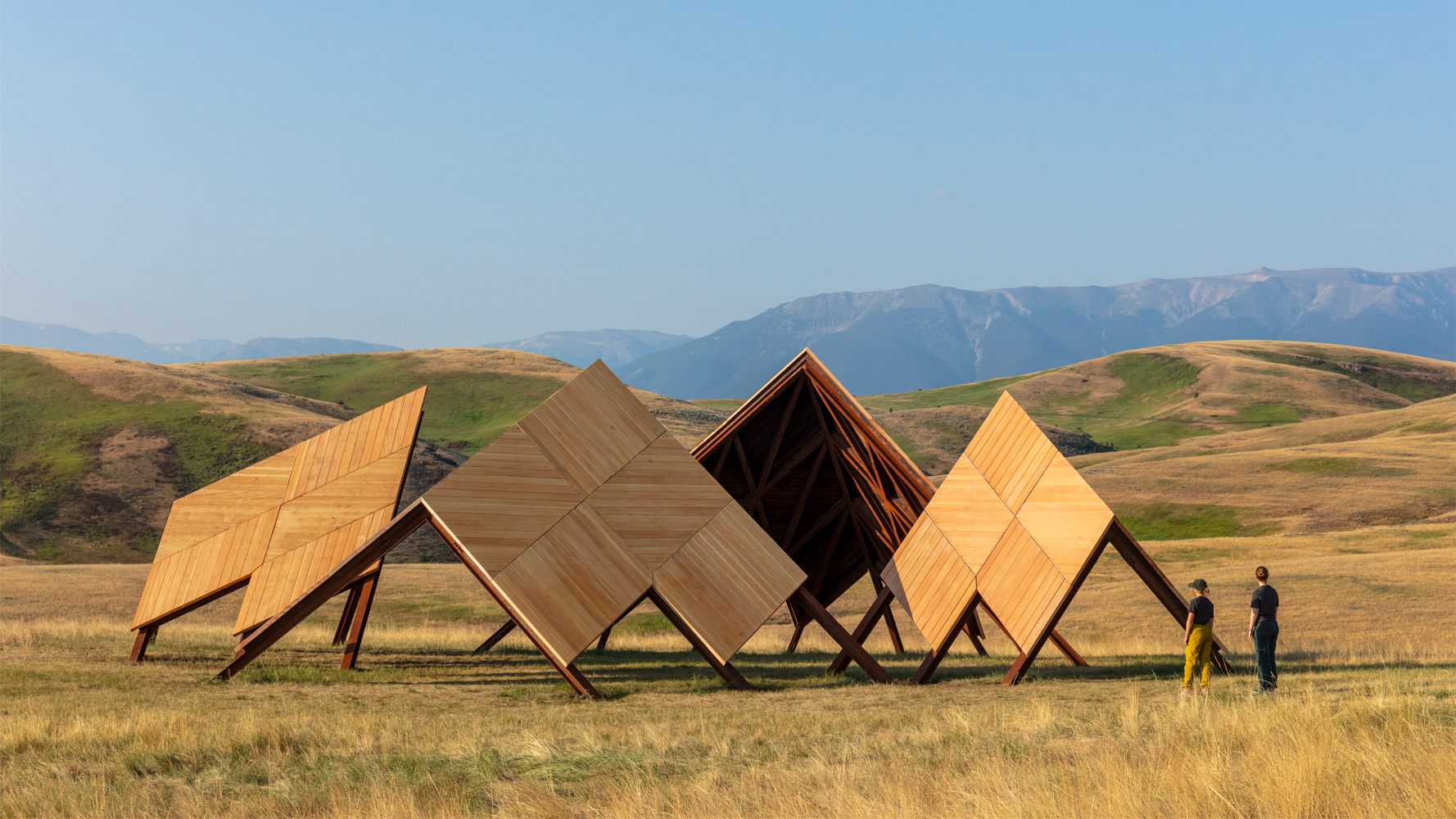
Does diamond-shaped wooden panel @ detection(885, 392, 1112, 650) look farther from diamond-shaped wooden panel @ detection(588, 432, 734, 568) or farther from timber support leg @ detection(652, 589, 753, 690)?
diamond-shaped wooden panel @ detection(588, 432, 734, 568)

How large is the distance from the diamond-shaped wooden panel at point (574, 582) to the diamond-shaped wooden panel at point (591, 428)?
0.83 meters

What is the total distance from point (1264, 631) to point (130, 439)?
237 ft

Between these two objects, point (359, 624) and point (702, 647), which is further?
point (359, 624)

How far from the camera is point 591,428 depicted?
1789 centimetres

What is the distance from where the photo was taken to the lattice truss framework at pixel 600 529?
52.0ft

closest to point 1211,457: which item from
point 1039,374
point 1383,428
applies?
point 1383,428

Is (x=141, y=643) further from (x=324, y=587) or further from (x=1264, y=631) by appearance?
(x=1264, y=631)

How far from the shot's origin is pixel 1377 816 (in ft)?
24.1

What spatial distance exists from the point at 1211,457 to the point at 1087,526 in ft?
188

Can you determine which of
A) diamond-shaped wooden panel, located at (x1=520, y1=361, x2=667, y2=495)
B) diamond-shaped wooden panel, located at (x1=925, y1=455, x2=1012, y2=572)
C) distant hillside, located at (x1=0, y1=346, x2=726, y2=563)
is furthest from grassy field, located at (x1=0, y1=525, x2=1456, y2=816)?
distant hillside, located at (x1=0, y1=346, x2=726, y2=563)

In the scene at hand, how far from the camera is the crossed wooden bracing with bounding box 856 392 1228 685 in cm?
1689

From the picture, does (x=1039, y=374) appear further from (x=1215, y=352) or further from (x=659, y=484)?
(x=659, y=484)

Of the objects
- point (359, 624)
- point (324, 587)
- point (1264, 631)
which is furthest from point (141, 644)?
point (1264, 631)

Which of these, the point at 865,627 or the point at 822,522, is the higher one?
the point at 822,522
